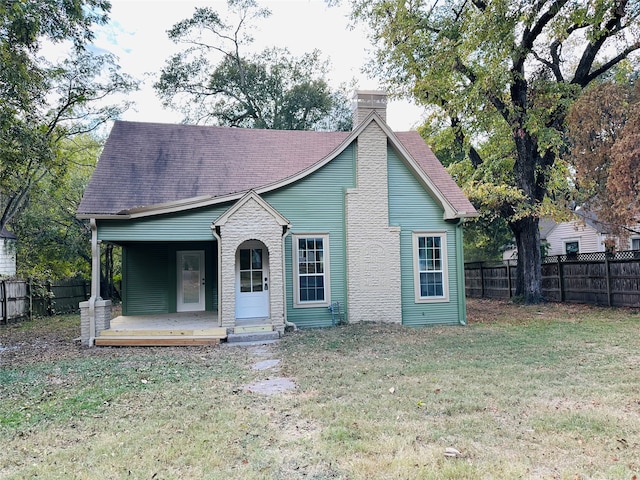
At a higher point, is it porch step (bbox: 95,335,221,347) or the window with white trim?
the window with white trim

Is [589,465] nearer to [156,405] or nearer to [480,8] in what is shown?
Answer: [156,405]

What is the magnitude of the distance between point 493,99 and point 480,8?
3.09 m

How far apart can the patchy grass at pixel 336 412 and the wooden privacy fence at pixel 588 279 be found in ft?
18.3

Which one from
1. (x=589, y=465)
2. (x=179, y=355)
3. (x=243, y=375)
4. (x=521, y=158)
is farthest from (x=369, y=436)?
(x=521, y=158)

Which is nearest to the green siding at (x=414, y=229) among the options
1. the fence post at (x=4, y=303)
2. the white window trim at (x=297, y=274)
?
the white window trim at (x=297, y=274)

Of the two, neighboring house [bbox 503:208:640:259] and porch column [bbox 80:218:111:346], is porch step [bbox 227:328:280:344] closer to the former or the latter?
porch column [bbox 80:218:111:346]

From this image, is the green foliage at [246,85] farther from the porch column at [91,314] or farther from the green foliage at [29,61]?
the porch column at [91,314]

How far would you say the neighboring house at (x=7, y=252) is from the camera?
1945 centimetres

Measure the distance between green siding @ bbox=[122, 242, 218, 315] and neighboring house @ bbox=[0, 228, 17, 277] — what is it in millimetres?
8959

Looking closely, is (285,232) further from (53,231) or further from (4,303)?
(53,231)

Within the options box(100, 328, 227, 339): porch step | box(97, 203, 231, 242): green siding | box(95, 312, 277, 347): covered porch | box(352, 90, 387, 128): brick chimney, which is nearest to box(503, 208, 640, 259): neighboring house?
box(352, 90, 387, 128): brick chimney

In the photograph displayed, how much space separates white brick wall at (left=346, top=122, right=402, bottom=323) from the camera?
11.6 metres

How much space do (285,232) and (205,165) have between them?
13.5ft

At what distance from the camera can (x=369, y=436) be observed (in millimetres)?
4188
